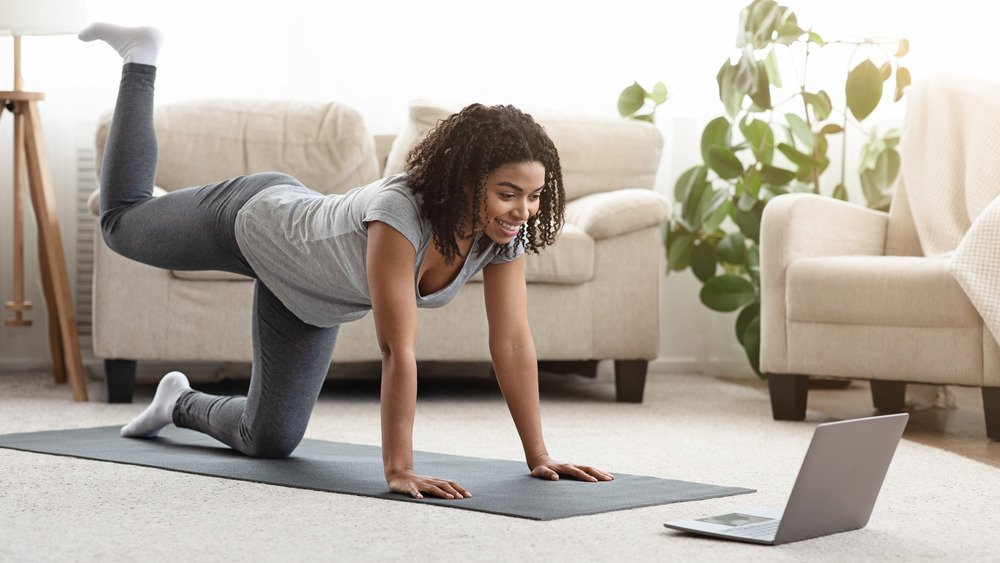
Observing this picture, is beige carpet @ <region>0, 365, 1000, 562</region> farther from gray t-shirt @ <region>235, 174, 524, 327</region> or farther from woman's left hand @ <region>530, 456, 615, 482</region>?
gray t-shirt @ <region>235, 174, 524, 327</region>

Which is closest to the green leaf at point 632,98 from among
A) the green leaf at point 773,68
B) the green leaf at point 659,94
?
the green leaf at point 659,94

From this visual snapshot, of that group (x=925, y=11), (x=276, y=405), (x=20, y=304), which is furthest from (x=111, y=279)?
(x=925, y=11)

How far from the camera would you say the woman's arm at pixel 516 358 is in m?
1.95

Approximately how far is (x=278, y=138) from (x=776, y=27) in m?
1.49

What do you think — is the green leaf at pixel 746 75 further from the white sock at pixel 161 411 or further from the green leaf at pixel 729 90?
the white sock at pixel 161 411

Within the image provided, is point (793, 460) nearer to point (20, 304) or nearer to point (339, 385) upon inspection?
point (339, 385)

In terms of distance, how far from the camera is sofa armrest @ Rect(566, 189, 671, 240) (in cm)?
322

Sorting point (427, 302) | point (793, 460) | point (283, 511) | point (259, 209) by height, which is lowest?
point (793, 460)

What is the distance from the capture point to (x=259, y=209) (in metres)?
2.04

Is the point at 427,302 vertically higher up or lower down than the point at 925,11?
lower down

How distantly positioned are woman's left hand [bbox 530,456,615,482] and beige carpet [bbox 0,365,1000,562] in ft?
0.63

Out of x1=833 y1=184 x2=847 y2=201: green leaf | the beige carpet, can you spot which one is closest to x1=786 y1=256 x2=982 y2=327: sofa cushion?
the beige carpet

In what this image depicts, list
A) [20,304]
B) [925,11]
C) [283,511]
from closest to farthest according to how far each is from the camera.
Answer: [283,511]
[20,304]
[925,11]

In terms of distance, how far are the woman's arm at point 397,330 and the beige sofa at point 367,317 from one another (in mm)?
1393
